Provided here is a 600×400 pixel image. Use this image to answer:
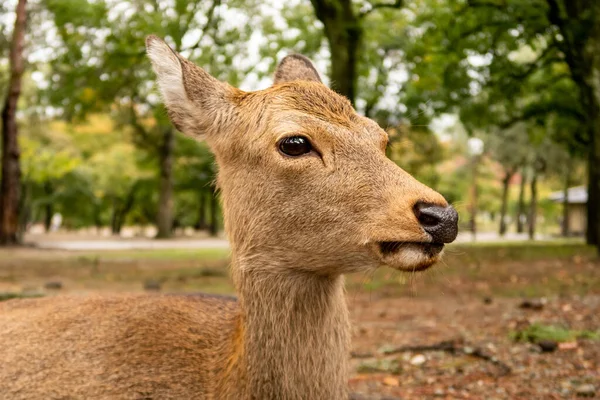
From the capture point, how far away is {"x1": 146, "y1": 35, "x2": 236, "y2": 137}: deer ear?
3430 mm

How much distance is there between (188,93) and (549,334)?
17.0 ft

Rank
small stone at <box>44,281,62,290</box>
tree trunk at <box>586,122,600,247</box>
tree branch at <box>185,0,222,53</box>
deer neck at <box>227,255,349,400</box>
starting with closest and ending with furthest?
deer neck at <box>227,255,349,400</box>
small stone at <box>44,281,62,290</box>
tree branch at <box>185,0,222,53</box>
tree trunk at <box>586,122,600,247</box>

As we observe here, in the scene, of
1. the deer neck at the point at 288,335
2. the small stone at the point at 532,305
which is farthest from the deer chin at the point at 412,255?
the small stone at the point at 532,305

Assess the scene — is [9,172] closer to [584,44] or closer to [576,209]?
[584,44]

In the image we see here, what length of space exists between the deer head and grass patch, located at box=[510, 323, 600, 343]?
4441mm

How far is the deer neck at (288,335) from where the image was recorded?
10.3 feet

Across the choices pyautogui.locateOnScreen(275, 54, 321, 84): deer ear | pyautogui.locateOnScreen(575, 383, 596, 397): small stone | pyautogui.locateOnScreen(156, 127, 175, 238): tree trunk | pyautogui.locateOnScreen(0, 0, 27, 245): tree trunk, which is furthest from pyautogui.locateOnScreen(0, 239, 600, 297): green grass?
pyautogui.locateOnScreen(156, 127, 175, 238): tree trunk

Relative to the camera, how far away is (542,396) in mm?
5129

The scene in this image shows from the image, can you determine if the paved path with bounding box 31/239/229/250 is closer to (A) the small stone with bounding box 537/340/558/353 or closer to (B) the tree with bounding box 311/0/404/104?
(B) the tree with bounding box 311/0/404/104

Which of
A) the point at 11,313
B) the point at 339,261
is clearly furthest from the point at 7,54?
the point at 339,261

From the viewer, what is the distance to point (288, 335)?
10.4 feet

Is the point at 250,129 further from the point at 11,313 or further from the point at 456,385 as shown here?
the point at 456,385

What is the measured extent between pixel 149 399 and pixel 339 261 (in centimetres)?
128

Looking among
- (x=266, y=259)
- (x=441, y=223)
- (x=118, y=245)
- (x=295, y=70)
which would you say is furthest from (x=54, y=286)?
(x=118, y=245)
